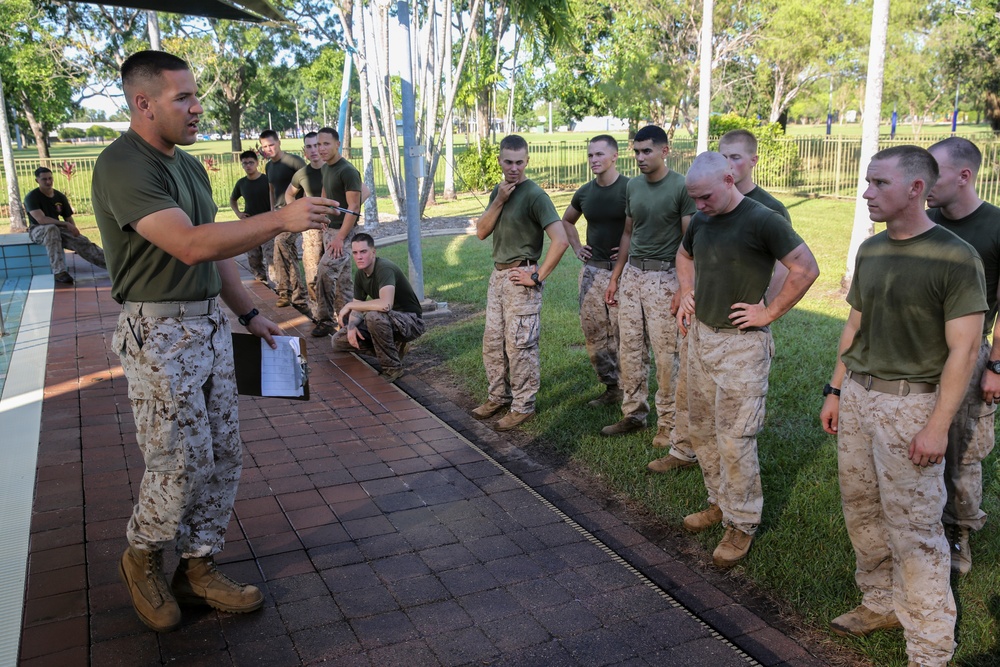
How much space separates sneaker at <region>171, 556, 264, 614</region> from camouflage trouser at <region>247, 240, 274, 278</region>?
24.9ft

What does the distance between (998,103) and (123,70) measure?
35.0 meters

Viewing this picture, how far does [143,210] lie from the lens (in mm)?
2855

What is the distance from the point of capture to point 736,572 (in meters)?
3.85

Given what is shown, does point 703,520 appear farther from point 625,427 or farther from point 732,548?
point 625,427

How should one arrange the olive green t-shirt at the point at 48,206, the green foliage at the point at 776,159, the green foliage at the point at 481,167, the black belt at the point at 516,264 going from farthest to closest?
1. the green foliage at the point at 481,167
2. the green foliage at the point at 776,159
3. the olive green t-shirt at the point at 48,206
4. the black belt at the point at 516,264

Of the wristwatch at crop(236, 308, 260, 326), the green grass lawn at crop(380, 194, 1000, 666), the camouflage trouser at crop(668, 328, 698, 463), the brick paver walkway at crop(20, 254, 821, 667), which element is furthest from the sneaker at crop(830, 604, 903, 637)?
the wristwatch at crop(236, 308, 260, 326)

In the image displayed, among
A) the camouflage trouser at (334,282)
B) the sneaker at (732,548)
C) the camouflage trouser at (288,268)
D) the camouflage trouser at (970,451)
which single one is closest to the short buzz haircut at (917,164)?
the camouflage trouser at (970,451)

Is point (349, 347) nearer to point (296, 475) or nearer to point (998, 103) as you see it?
point (296, 475)

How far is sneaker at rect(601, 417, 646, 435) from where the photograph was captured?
18.1 ft

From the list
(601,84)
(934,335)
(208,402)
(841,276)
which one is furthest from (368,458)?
(601,84)

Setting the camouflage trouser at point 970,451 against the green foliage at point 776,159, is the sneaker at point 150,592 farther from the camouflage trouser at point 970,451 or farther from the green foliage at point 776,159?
the green foliage at point 776,159

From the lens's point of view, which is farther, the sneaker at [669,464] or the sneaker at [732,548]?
the sneaker at [669,464]

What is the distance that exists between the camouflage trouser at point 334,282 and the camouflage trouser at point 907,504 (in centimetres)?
573

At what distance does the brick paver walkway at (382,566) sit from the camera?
3195mm
